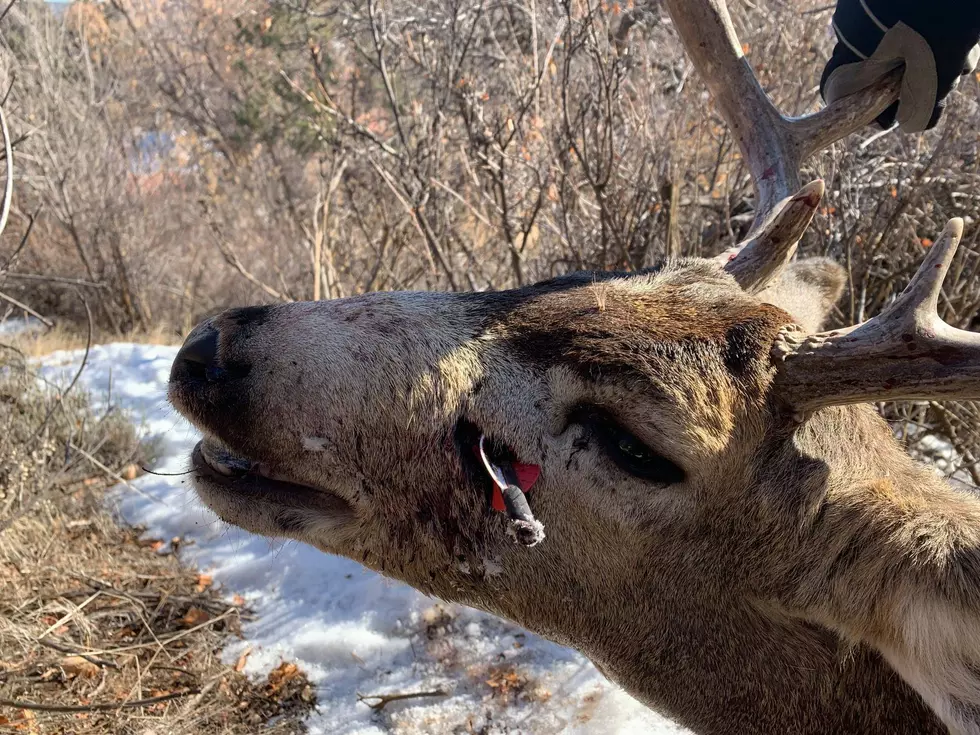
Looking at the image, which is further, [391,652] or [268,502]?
[391,652]

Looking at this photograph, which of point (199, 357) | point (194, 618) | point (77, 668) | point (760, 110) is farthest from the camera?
point (194, 618)

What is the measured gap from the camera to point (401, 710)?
12.1ft

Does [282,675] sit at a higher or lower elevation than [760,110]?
lower

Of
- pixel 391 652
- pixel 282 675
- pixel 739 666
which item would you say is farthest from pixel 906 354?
pixel 282 675

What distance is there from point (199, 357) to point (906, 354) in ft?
6.10

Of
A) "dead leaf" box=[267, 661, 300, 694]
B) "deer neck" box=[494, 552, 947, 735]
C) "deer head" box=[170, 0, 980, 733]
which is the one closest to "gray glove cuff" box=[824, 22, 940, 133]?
"deer head" box=[170, 0, 980, 733]

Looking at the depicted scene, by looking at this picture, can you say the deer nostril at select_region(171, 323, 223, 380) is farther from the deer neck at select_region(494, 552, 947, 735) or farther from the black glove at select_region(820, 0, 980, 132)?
the black glove at select_region(820, 0, 980, 132)

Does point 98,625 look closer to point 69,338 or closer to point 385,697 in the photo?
point 385,697

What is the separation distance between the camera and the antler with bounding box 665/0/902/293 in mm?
2998

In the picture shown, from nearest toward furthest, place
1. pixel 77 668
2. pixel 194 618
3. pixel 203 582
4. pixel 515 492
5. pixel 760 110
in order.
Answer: pixel 515 492 < pixel 760 110 < pixel 77 668 < pixel 194 618 < pixel 203 582

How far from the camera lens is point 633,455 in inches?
81.7

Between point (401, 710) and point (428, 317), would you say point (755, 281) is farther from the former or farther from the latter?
point (401, 710)

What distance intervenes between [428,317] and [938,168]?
4.69m

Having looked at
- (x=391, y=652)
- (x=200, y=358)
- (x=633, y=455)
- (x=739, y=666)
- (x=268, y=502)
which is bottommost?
(x=391, y=652)
